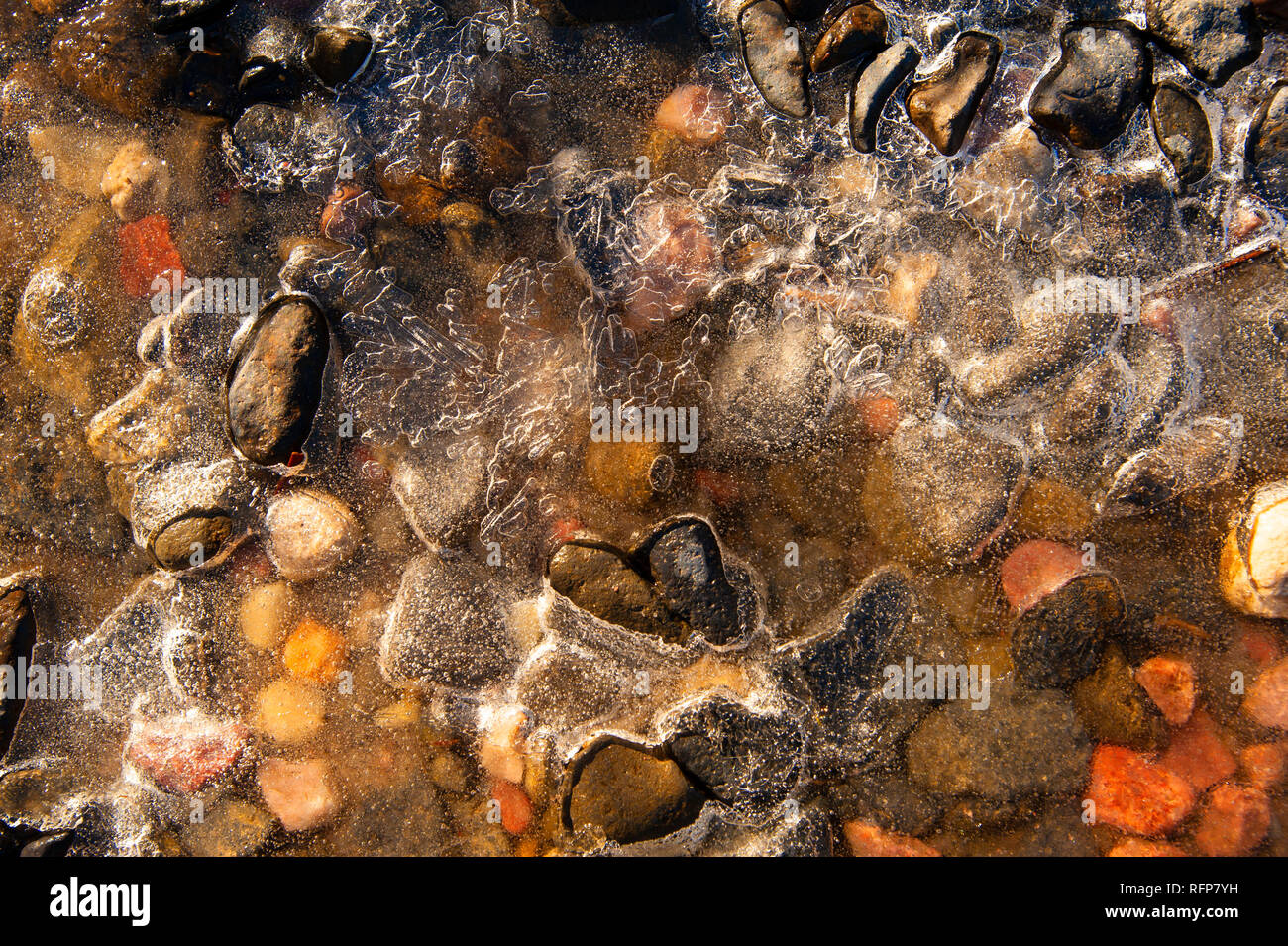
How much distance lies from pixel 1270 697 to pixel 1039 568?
3.98 feet

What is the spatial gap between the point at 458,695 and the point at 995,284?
3382 millimetres

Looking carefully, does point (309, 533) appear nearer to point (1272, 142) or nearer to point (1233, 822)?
point (1233, 822)

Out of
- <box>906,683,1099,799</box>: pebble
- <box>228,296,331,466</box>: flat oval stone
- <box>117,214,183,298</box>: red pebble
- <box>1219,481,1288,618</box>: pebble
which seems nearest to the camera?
<box>1219,481,1288,618</box>: pebble

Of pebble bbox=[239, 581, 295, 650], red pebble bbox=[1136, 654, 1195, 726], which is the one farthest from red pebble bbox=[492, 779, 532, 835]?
red pebble bbox=[1136, 654, 1195, 726]

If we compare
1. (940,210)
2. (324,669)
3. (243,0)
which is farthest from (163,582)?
(940,210)

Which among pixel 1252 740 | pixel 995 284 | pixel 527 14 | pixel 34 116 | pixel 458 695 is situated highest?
pixel 527 14

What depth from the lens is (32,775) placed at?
3.60 m

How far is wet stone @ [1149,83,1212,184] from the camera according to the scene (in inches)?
133

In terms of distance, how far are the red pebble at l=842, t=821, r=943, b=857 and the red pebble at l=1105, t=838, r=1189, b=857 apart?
34.5 inches

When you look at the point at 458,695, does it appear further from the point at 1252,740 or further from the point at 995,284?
the point at 1252,740

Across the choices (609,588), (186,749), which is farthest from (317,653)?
(609,588)

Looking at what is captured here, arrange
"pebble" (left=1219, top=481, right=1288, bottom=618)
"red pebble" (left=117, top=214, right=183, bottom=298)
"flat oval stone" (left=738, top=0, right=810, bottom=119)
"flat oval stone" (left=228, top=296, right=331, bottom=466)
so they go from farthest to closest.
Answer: "red pebble" (left=117, top=214, right=183, bottom=298) → "flat oval stone" (left=738, top=0, right=810, bottom=119) → "flat oval stone" (left=228, top=296, right=331, bottom=466) → "pebble" (left=1219, top=481, right=1288, bottom=618)

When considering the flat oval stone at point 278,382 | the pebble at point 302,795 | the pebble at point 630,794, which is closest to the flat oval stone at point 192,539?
the flat oval stone at point 278,382

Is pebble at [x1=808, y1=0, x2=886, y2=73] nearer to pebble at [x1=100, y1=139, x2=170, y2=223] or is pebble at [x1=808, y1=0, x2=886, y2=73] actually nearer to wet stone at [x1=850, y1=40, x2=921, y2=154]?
wet stone at [x1=850, y1=40, x2=921, y2=154]
